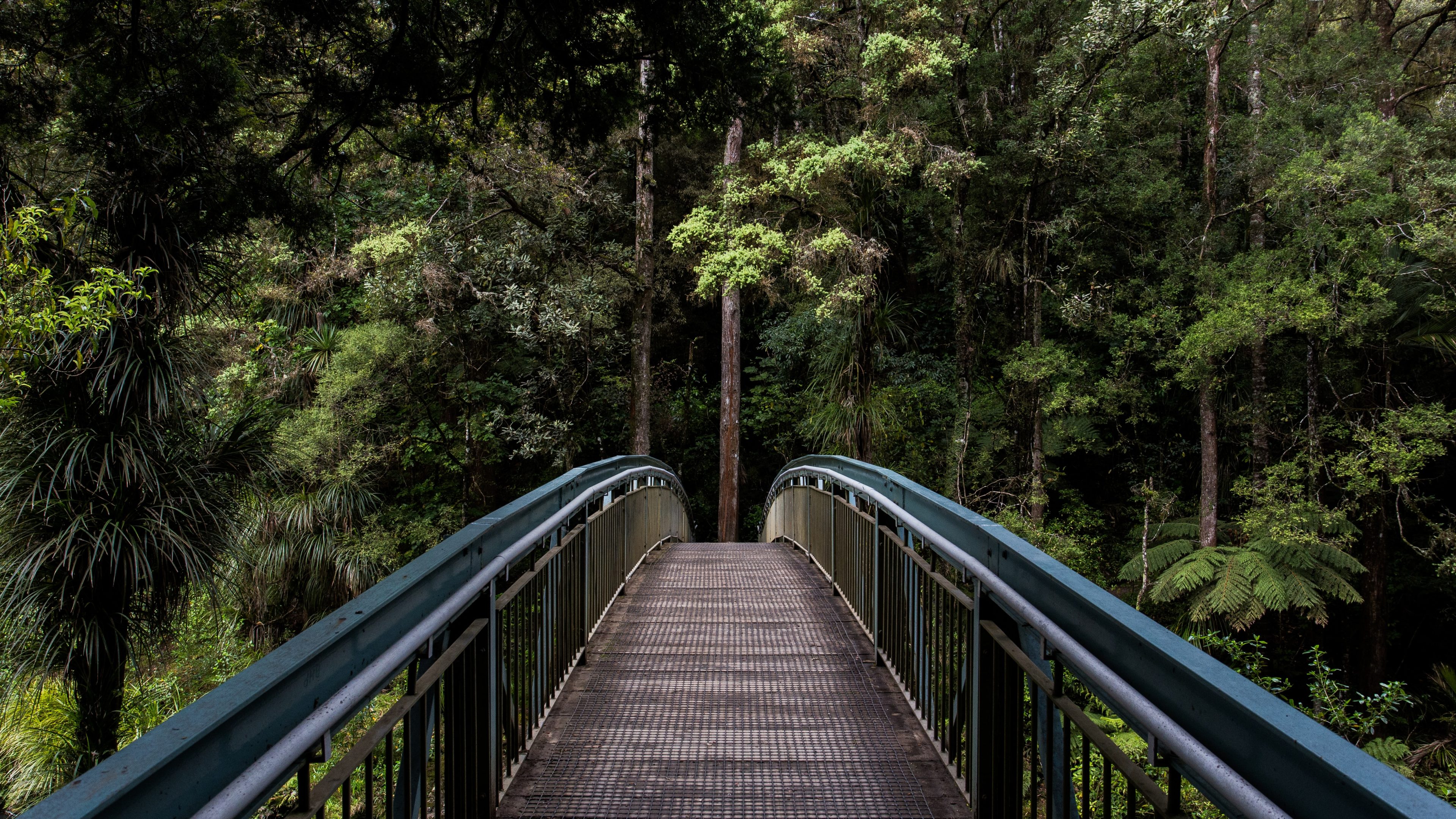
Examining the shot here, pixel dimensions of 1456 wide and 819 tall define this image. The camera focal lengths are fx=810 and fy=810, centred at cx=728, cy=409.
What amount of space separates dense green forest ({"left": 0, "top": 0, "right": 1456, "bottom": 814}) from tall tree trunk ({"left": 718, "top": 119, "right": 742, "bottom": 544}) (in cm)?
15

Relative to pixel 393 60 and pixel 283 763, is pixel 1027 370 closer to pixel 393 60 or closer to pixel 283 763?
pixel 393 60

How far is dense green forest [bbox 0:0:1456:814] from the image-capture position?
6020mm

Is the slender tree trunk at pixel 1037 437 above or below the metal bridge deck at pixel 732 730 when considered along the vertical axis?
above

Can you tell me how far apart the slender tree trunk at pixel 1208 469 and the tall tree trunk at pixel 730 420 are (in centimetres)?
910

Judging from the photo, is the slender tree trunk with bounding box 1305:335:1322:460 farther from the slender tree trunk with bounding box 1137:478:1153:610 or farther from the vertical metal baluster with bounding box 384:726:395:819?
the vertical metal baluster with bounding box 384:726:395:819

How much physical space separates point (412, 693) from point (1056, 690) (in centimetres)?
187

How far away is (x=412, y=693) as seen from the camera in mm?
2383

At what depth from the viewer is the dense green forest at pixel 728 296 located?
19.7 ft

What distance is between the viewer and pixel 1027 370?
46.1 feet

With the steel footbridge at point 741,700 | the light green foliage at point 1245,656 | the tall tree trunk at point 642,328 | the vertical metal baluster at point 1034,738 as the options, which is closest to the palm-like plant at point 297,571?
the tall tree trunk at point 642,328

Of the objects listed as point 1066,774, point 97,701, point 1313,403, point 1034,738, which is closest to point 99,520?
point 97,701

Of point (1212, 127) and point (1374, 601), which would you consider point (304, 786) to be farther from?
point (1212, 127)

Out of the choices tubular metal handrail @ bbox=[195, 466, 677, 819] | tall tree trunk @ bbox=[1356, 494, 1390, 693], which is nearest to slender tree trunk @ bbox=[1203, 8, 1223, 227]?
tall tree trunk @ bbox=[1356, 494, 1390, 693]

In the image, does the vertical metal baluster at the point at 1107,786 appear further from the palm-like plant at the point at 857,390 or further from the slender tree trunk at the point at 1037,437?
the slender tree trunk at the point at 1037,437
